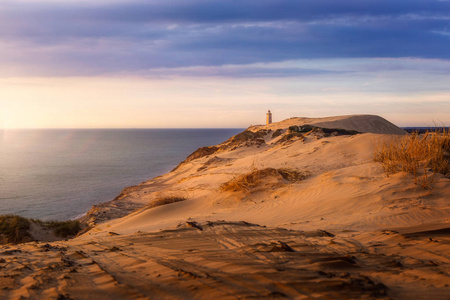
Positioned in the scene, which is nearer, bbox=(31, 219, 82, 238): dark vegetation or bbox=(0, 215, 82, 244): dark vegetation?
bbox=(0, 215, 82, 244): dark vegetation

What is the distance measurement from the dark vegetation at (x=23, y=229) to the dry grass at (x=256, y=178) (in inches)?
183

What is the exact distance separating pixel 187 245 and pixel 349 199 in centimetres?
388

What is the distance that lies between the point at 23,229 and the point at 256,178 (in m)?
6.75

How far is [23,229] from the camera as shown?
920 cm

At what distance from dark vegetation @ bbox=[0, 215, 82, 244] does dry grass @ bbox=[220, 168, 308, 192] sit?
4.66 meters

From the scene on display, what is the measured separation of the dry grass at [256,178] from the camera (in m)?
8.71

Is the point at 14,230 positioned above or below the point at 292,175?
below

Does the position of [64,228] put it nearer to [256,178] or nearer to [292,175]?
[256,178]

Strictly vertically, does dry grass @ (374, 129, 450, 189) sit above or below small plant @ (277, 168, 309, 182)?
above

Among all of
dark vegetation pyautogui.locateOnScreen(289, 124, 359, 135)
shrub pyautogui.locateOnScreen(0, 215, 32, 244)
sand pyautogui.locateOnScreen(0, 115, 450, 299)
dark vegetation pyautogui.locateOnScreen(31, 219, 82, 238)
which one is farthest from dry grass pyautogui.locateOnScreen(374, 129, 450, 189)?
dark vegetation pyautogui.locateOnScreen(289, 124, 359, 135)

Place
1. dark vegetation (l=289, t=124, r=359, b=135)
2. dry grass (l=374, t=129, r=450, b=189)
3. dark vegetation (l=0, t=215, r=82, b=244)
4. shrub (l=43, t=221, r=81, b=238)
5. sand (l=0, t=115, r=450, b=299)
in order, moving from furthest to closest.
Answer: dark vegetation (l=289, t=124, r=359, b=135) < shrub (l=43, t=221, r=81, b=238) < dark vegetation (l=0, t=215, r=82, b=244) < dry grass (l=374, t=129, r=450, b=189) < sand (l=0, t=115, r=450, b=299)

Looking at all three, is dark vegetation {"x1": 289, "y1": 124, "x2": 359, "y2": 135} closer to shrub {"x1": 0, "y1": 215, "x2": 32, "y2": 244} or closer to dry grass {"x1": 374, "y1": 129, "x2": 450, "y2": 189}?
dry grass {"x1": 374, "y1": 129, "x2": 450, "y2": 189}

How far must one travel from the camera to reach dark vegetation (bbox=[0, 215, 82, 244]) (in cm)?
882

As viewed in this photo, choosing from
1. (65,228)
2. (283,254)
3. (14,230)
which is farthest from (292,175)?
(14,230)
